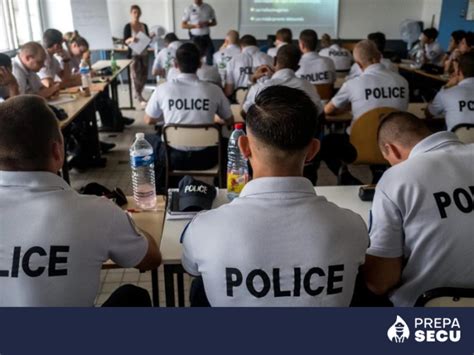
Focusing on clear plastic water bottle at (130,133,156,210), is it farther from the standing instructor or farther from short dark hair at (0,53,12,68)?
the standing instructor

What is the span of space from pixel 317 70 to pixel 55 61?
2861 mm

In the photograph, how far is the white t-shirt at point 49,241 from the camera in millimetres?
1207

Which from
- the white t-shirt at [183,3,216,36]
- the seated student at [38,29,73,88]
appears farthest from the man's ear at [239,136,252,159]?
the white t-shirt at [183,3,216,36]

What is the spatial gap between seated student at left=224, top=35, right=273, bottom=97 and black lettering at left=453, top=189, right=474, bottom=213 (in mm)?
4214

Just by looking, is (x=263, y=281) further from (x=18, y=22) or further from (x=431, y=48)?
(x=18, y=22)

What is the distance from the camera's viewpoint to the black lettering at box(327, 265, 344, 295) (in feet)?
3.90

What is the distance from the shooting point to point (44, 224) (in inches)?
47.8

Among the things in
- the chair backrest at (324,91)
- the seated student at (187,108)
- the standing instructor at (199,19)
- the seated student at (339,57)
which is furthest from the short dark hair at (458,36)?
the seated student at (187,108)

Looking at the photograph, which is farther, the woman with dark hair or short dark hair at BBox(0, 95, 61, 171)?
the woman with dark hair

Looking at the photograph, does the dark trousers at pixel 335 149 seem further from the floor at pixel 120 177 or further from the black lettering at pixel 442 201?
the black lettering at pixel 442 201

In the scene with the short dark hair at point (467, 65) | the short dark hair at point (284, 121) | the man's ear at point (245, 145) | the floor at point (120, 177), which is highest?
the short dark hair at point (284, 121)

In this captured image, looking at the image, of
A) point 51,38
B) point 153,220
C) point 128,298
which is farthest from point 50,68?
point 128,298

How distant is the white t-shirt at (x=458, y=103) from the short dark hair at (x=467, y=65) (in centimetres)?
4
